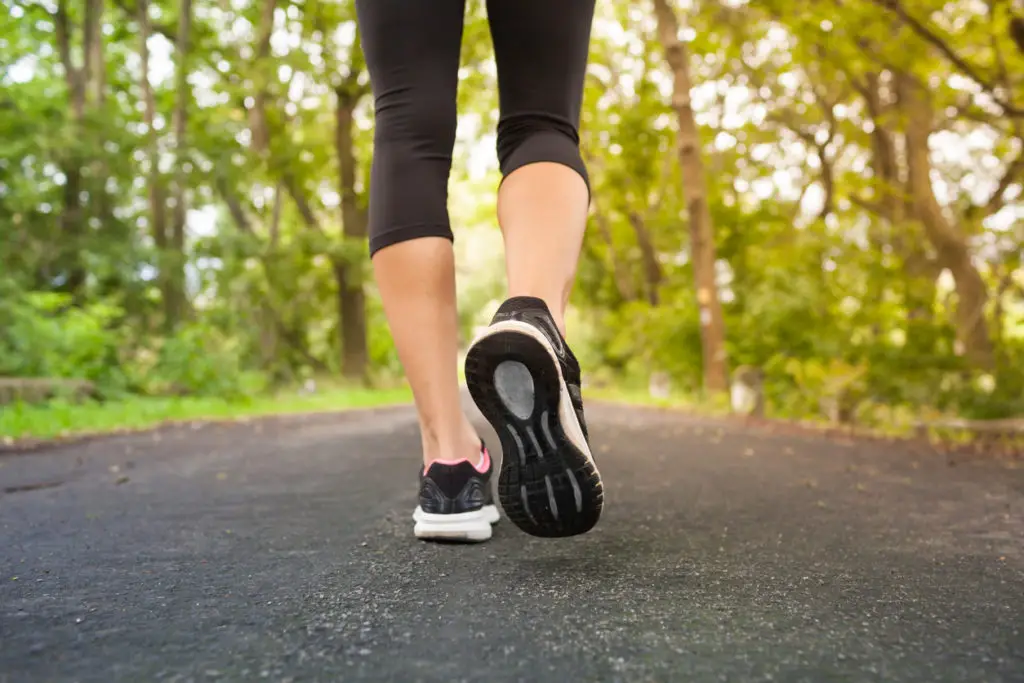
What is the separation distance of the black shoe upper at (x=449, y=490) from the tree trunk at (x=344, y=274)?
1329 centimetres

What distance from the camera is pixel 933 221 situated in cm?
1096

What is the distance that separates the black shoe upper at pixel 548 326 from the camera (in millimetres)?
1465

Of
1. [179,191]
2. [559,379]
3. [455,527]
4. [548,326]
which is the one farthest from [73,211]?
[559,379]

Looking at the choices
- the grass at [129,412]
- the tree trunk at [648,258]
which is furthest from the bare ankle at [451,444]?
the tree trunk at [648,258]

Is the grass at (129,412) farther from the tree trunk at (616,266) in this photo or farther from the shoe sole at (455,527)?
the tree trunk at (616,266)

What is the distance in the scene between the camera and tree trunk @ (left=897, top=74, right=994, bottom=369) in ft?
35.2

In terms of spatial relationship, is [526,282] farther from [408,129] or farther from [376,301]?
[376,301]

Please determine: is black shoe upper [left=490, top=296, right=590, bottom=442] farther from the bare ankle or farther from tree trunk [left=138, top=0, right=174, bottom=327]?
tree trunk [left=138, top=0, right=174, bottom=327]

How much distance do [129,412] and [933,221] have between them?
390 inches

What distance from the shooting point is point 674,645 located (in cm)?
108

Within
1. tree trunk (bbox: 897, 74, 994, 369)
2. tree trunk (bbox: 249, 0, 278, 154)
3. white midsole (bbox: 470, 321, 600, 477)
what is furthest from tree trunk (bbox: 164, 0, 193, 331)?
white midsole (bbox: 470, 321, 600, 477)

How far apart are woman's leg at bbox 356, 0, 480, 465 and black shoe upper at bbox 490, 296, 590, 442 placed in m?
0.29

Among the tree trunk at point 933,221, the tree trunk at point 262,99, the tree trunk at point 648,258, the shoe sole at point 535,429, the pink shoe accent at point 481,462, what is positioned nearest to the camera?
the shoe sole at point 535,429

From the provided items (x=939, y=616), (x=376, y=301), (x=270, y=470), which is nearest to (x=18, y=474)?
(x=270, y=470)
